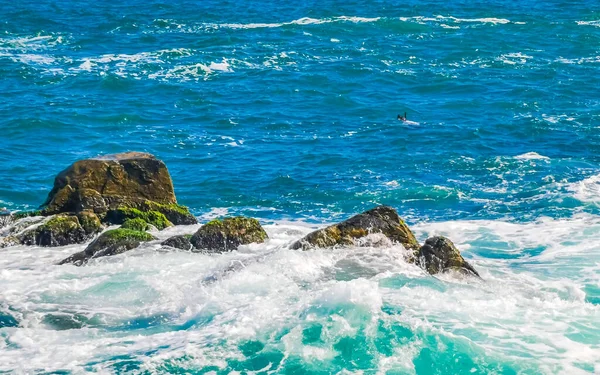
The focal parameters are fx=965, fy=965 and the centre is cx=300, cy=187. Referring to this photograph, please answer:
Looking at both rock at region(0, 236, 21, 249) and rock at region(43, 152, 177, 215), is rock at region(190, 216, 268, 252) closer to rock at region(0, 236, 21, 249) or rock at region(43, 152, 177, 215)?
rock at region(43, 152, 177, 215)

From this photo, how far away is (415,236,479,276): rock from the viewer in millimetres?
24844

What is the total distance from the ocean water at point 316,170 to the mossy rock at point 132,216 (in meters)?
0.76

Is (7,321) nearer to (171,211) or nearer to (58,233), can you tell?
(58,233)

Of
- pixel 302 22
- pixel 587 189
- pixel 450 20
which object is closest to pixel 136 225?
pixel 587 189

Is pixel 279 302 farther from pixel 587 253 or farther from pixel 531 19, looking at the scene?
pixel 531 19

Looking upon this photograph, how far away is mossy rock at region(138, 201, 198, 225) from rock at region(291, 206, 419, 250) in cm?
558

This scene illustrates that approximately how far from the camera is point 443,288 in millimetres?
23609

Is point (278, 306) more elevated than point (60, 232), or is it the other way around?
point (278, 306)

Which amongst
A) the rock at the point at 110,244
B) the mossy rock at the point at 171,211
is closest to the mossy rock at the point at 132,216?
the mossy rock at the point at 171,211

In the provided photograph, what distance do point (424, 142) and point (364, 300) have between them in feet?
69.5

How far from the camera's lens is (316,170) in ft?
129

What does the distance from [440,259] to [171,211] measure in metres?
9.27

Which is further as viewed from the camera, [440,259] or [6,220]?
[6,220]

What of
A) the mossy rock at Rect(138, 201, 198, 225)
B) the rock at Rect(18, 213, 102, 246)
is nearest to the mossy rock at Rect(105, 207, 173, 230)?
the mossy rock at Rect(138, 201, 198, 225)
